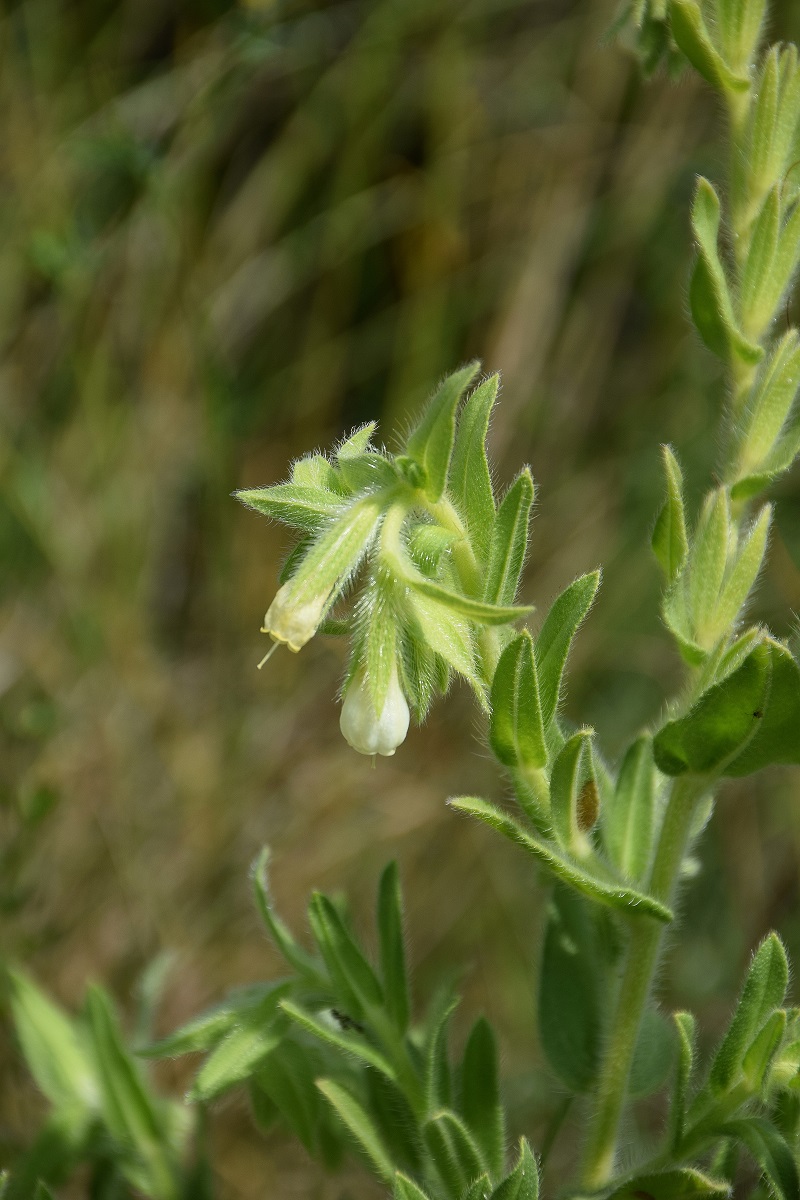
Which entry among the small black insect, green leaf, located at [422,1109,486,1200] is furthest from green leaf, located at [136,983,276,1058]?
green leaf, located at [422,1109,486,1200]

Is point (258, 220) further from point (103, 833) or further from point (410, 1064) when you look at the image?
point (410, 1064)

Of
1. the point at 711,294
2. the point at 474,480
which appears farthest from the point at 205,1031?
the point at 711,294

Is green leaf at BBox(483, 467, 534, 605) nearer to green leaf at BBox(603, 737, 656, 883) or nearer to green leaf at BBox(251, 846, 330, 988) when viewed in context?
green leaf at BBox(603, 737, 656, 883)

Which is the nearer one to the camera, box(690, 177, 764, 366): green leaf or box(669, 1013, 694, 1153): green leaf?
box(669, 1013, 694, 1153): green leaf

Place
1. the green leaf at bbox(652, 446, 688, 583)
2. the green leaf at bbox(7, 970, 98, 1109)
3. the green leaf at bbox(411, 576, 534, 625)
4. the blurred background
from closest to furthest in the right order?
the green leaf at bbox(411, 576, 534, 625), the green leaf at bbox(652, 446, 688, 583), the green leaf at bbox(7, 970, 98, 1109), the blurred background

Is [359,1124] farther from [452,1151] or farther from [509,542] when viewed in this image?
[509,542]

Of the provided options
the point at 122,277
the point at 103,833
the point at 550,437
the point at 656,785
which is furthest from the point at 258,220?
the point at 656,785
